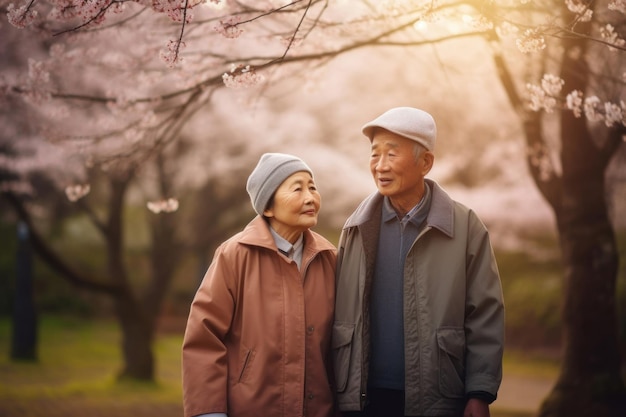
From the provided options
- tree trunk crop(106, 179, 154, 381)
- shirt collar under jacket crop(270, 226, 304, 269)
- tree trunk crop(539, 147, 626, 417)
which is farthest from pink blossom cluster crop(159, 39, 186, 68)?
tree trunk crop(106, 179, 154, 381)

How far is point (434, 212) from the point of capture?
309 cm

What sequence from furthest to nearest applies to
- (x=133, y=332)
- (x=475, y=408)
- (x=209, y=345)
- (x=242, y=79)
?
(x=133, y=332), (x=242, y=79), (x=209, y=345), (x=475, y=408)

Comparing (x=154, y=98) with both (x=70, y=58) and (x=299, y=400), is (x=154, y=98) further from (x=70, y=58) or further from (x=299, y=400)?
(x=299, y=400)

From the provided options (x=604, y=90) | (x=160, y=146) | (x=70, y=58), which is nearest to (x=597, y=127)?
(x=604, y=90)

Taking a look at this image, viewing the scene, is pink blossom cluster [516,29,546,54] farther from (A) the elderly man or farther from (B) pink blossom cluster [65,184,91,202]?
(B) pink blossom cluster [65,184,91,202]

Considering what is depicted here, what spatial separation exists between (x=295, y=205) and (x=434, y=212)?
624 millimetres

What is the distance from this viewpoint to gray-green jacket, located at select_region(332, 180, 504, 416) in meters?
2.91

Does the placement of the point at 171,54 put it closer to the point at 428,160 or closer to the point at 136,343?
the point at 428,160

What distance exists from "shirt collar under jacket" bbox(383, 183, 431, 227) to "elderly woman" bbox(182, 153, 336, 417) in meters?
0.33

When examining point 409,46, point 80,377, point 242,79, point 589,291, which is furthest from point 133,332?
point 242,79

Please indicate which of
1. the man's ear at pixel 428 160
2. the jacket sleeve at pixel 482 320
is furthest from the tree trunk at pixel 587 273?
the jacket sleeve at pixel 482 320

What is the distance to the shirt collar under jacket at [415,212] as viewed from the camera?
3.16 meters

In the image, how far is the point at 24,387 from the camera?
10.4 m

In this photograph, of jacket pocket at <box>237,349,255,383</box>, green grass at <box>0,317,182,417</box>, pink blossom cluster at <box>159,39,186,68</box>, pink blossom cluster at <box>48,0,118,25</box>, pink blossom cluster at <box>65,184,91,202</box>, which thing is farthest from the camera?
green grass at <box>0,317,182,417</box>
